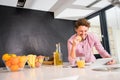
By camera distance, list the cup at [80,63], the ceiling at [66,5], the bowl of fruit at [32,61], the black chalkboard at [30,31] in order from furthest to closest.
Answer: the black chalkboard at [30,31] → the ceiling at [66,5] → the bowl of fruit at [32,61] → the cup at [80,63]

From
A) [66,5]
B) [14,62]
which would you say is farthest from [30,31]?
[14,62]

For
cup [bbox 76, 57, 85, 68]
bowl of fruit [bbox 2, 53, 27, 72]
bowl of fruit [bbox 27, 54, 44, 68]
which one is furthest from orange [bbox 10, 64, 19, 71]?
cup [bbox 76, 57, 85, 68]

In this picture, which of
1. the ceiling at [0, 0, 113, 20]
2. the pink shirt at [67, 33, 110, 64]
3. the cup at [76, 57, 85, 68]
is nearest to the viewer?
the cup at [76, 57, 85, 68]

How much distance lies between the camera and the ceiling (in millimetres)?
2848

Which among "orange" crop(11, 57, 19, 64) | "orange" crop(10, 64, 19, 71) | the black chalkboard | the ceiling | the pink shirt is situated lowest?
"orange" crop(10, 64, 19, 71)

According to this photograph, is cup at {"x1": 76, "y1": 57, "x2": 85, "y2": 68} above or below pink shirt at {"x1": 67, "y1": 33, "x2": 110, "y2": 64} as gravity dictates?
below

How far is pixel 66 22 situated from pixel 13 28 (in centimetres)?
126

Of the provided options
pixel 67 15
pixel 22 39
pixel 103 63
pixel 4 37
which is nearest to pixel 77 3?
pixel 67 15

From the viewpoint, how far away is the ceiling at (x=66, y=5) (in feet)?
9.34

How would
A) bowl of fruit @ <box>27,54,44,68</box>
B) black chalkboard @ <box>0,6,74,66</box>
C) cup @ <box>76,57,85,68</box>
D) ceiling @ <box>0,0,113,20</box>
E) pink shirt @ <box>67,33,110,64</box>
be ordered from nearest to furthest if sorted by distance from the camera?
1. cup @ <box>76,57,85,68</box>
2. bowl of fruit @ <box>27,54,44,68</box>
3. pink shirt @ <box>67,33,110,64</box>
4. ceiling @ <box>0,0,113,20</box>
5. black chalkboard @ <box>0,6,74,66</box>

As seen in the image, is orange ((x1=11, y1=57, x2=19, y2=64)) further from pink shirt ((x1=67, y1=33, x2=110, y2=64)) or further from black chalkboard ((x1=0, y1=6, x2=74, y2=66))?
black chalkboard ((x1=0, y1=6, x2=74, y2=66))

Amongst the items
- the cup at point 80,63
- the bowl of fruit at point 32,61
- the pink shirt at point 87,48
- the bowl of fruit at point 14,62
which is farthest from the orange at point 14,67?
the pink shirt at point 87,48

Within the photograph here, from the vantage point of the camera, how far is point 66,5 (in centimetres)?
293

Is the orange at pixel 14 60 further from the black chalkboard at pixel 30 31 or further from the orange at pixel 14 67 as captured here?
the black chalkboard at pixel 30 31
